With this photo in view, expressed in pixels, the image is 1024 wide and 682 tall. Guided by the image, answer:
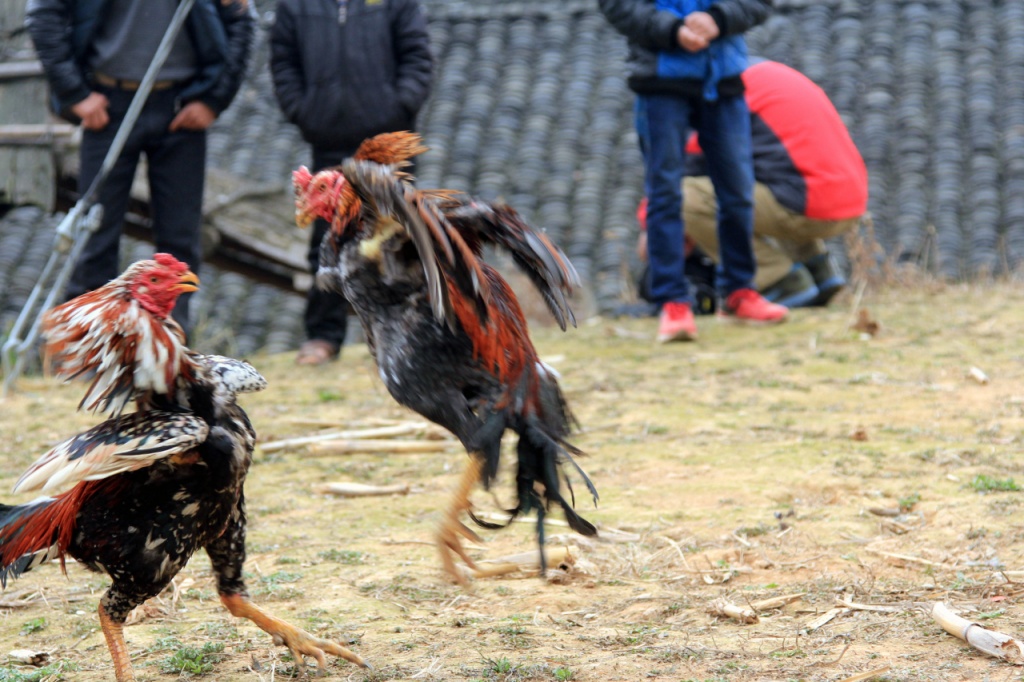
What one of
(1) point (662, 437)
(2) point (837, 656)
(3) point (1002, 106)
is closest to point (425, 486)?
(1) point (662, 437)

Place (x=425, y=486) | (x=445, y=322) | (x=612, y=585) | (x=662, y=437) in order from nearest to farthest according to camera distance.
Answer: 1. (x=445, y=322)
2. (x=612, y=585)
3. (x=425, y=486)
4. (x=662, y=437)

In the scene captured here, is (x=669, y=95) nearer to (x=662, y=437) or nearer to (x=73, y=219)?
(x=662, y=437)

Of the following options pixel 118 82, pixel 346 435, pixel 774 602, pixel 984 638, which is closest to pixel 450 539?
pixel 774 602

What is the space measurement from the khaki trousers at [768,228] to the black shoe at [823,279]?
2.6 inches

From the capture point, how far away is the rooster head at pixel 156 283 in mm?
2777

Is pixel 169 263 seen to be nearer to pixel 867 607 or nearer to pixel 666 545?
pixel 666 545

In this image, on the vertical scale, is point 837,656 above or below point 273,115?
above

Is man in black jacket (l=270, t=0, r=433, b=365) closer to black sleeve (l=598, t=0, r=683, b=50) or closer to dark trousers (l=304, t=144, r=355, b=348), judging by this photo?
dark trousers (l=304, t=144, r=355, b=348)

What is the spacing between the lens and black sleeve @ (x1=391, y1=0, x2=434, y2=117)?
253 inches

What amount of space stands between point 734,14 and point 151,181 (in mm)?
3238

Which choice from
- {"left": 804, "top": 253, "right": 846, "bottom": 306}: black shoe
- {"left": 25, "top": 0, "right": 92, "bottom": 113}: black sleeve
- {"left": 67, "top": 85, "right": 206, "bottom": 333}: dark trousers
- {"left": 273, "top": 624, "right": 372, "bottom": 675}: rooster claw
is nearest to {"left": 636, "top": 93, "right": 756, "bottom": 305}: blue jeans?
{"left": 804, "top": 253, "right": 846, "bottom": 306}: black shoe

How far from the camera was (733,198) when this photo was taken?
6430 millimetres

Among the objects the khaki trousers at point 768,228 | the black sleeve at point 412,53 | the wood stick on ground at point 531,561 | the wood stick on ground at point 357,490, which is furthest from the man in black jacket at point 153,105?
the khaki trousers at point 768,228

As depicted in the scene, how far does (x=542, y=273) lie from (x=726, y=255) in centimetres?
380
